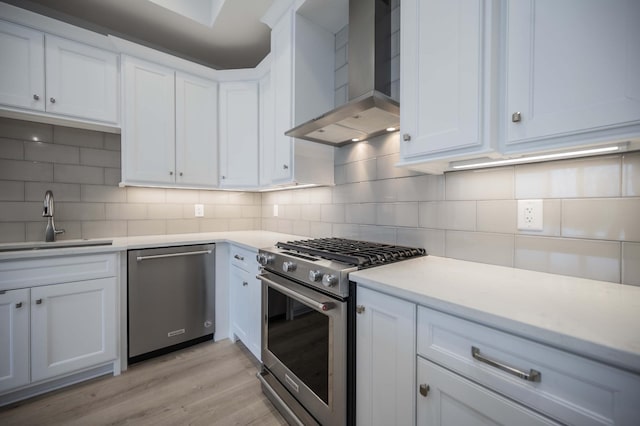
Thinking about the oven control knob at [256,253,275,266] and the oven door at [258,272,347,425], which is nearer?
the oven door at [258,272,347,425]

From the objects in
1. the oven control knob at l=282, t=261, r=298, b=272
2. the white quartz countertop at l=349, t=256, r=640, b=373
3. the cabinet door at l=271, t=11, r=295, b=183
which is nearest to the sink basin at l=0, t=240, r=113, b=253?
the cabinet door at l=271, t=11, r=295, b=183

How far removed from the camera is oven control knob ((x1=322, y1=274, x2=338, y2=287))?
1.13 metres

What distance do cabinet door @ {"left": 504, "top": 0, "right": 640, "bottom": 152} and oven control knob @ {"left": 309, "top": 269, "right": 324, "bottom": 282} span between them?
922 mm

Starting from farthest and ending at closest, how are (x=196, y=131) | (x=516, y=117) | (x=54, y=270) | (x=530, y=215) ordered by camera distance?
1. (x=196, y=131)
2. (x=54, y=270)
3. (x=530, y=215)
4. (x=516, y=117)

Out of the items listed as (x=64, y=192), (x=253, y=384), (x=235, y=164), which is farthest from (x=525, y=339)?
(x=64, y=192)

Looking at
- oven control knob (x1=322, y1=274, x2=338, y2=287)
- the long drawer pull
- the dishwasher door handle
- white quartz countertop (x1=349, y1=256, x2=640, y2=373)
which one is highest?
white quartz countertop (x1=349, y1=256, x2=640, y2=373)

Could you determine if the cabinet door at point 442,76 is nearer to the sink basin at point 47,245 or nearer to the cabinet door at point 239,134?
the cabinet door at point 239,134

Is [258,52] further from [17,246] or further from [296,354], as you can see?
[296,354]

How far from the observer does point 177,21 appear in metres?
2.27

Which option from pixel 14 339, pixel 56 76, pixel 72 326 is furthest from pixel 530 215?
pixel 56 76

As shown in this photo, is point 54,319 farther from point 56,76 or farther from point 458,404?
point 458,404

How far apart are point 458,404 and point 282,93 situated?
2.13 m

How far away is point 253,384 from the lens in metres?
1.78

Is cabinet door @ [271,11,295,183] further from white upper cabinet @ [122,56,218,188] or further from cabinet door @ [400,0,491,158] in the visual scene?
cabinet door @ [400,0,491,158]
